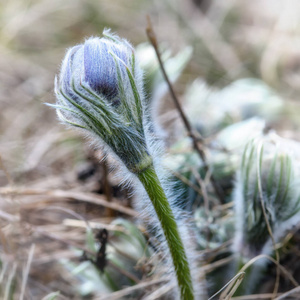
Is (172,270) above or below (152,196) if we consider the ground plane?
below

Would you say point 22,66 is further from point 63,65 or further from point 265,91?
point 63,65

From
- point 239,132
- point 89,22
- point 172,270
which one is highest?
point 89,22

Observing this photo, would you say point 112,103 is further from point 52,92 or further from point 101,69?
point 52,92

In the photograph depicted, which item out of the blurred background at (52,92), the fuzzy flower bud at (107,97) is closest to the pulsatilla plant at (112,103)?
the fuzzy flower bud at (107,97)

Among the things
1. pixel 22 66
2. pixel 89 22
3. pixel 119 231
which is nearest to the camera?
pixel 119 231

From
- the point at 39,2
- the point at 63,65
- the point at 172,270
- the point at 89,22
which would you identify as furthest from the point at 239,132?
the point at 39,2

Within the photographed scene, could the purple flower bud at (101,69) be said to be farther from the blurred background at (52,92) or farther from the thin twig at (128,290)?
the thin twig at (128,290)
